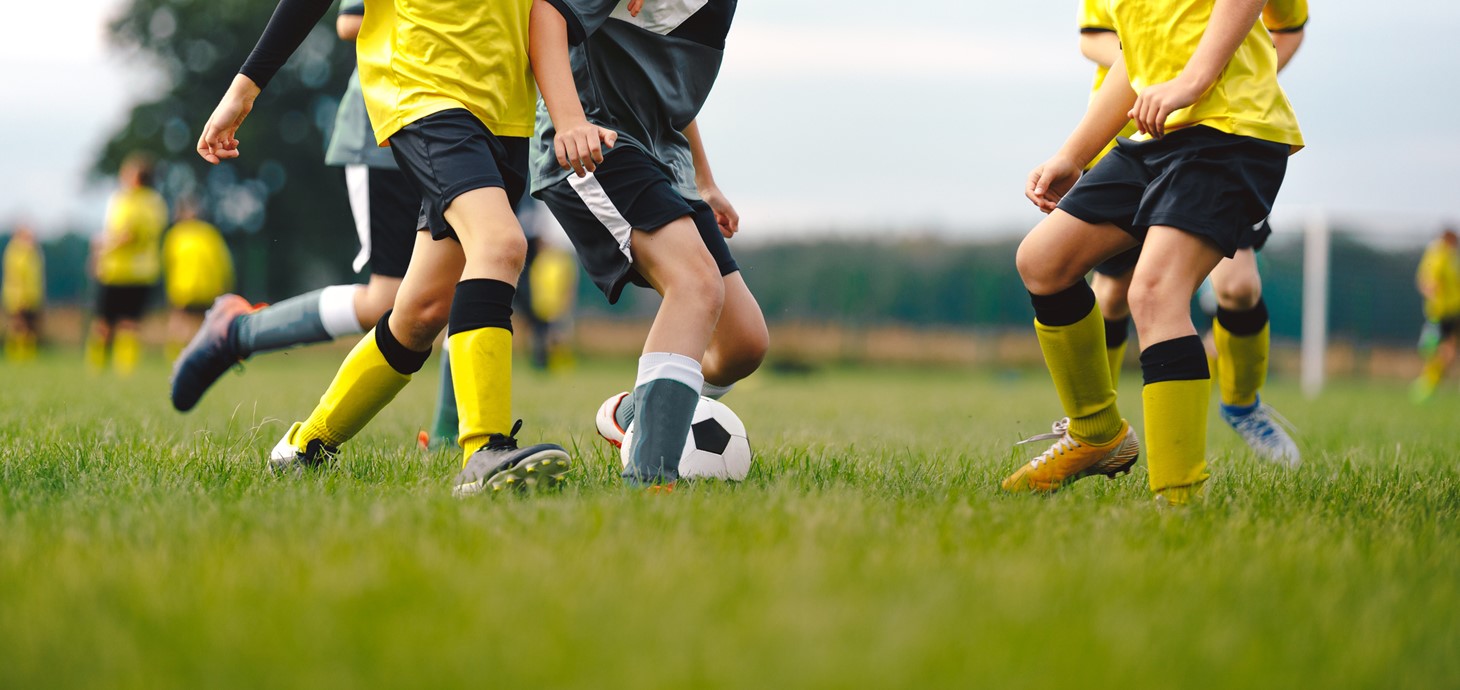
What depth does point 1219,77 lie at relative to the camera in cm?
295

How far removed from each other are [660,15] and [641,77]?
169 mm

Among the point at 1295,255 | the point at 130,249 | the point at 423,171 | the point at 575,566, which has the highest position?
the point at 423,171

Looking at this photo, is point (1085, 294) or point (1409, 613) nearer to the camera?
point (1409, 613)

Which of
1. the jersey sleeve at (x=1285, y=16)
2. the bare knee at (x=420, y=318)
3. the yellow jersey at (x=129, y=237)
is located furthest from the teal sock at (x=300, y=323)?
the yellow jersey at (x=129, y=237)

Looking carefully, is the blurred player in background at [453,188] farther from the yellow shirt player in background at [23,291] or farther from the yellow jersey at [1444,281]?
the yellow shirt player in background at [23,291]

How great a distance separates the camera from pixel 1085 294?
328cm

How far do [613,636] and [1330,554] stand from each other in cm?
143

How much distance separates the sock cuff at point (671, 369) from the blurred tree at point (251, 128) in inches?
1101

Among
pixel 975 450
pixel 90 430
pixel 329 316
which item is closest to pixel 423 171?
pixel 329 316

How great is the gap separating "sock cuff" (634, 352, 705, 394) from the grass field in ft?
0.93

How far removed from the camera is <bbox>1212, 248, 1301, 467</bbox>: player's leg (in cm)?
454

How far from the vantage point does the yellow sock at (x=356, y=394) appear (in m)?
3.38

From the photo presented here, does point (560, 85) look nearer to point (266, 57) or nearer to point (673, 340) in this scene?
point (673, 340)

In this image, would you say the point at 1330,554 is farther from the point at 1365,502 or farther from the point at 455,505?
the point at 455,505
